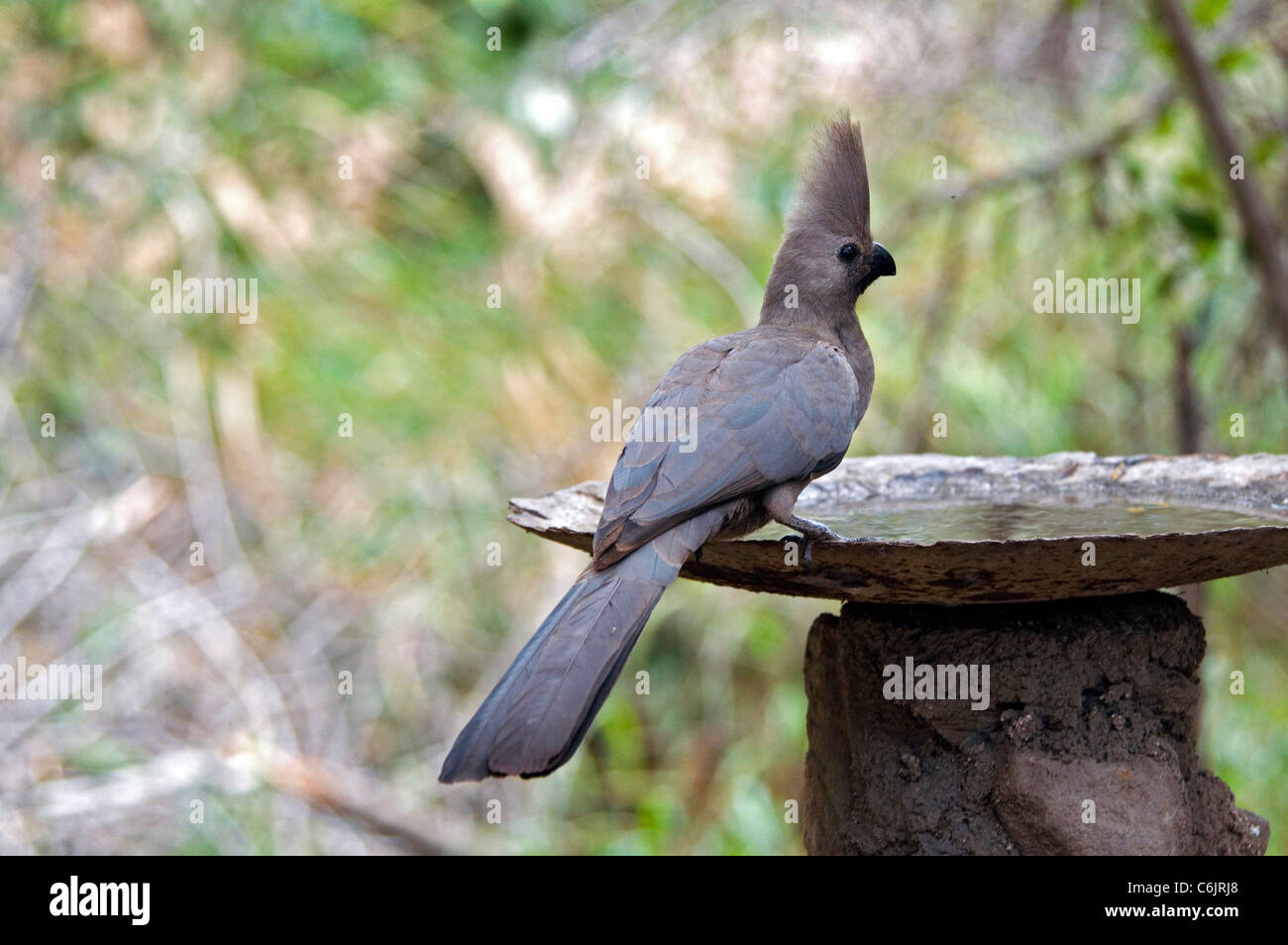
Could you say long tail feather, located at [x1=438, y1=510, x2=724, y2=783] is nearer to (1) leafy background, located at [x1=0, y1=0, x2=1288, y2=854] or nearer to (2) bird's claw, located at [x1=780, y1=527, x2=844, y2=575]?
(2) bird's claw, located at [x1=780, y1=527, x2=844, y2=575]

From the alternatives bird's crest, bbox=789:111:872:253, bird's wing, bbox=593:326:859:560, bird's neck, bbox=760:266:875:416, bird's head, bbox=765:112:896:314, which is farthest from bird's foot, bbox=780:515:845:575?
bird's crest, bbox=789:111:872:253

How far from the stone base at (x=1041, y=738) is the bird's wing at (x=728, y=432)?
1.30ft

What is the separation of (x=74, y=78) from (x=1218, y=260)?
18.2ft

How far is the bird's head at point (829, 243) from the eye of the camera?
3369 millimetres

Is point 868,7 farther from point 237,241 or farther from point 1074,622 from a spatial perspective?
point 1074,622

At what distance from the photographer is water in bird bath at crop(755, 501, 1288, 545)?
2684mm

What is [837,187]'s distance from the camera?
3.37 meters

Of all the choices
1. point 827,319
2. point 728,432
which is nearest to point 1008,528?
point 728,432

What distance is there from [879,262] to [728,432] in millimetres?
900

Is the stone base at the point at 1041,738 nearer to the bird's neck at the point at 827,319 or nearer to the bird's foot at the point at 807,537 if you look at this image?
the bird's foot at the point at 807,537

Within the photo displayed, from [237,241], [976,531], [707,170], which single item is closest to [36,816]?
[237,241]

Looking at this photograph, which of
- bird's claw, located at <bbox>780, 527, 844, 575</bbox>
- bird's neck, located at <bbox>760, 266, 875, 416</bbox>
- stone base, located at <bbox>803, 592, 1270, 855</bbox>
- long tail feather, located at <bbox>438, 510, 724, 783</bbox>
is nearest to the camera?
long tail feather, located at <bbox>438, 510, 724, 783</bbox>

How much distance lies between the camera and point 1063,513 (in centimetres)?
305

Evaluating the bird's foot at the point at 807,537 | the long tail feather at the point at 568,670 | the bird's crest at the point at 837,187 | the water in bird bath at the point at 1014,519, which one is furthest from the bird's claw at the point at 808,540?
the bird's crest at the point at 837,187
